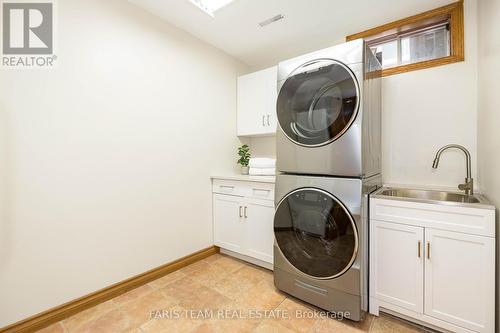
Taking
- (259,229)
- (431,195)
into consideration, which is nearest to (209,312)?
(259,229)

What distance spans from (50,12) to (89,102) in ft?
1.92

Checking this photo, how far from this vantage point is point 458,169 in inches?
67.1

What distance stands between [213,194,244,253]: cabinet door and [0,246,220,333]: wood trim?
36cm

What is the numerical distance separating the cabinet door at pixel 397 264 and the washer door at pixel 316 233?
217 mm

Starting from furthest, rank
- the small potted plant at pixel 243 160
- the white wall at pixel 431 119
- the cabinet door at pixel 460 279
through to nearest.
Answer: the small potted plant at pixel 243 160 → the white wall at pixel 431 119 → the cabinet door at pixel 460 279

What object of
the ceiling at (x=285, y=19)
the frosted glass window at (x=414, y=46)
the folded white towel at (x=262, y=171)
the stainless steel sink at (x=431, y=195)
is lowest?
the stainless steel sink at (x=431, y=195)

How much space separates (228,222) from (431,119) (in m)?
2.10

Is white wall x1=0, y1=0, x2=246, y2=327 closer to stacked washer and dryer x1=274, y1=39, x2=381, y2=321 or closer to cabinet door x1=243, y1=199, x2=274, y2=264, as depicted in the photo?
cabinet door x1=243, y1=199, x2=274, y2=264

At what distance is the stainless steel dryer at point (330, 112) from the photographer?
53.9 inches

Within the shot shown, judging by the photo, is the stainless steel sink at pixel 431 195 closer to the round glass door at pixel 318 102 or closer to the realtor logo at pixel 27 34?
the round glass door at pixel 318 102

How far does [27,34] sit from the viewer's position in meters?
1.38

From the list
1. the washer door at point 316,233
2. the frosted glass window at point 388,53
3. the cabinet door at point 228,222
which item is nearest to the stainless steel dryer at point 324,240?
the washer door at point 316,233

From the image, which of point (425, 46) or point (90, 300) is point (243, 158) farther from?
point (425, 46)

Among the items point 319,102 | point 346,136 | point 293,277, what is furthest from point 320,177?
point 293,277
